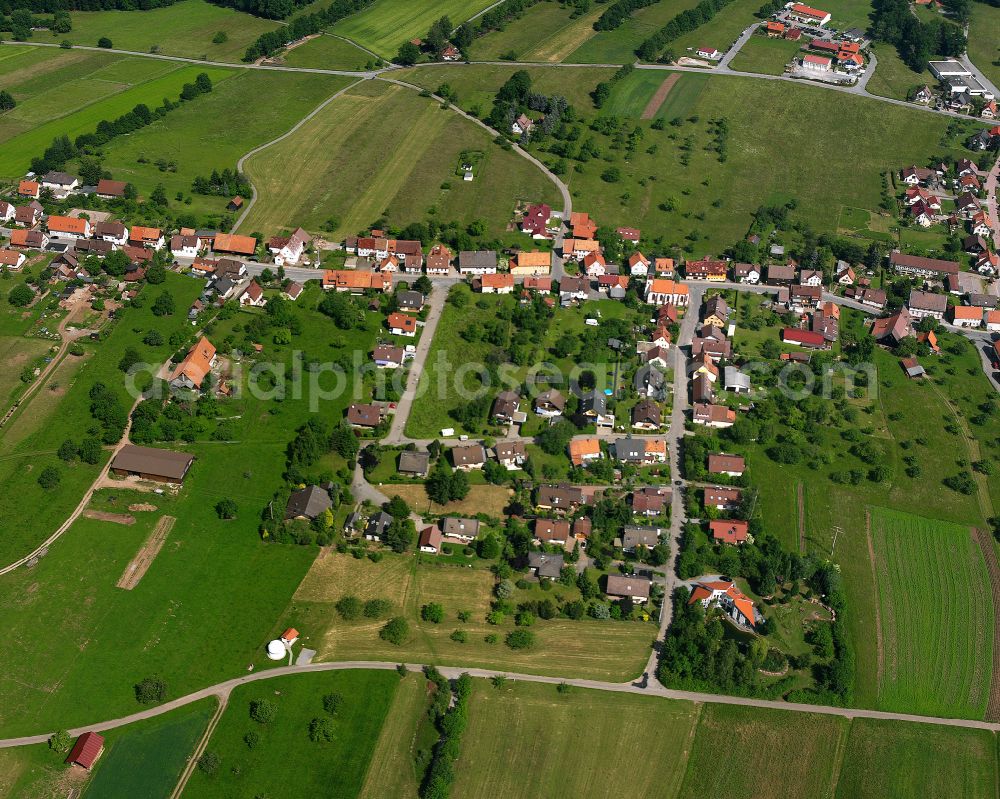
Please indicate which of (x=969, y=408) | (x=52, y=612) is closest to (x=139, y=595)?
(x=52, y=612)

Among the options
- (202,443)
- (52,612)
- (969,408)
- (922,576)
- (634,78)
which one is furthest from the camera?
(634,78)

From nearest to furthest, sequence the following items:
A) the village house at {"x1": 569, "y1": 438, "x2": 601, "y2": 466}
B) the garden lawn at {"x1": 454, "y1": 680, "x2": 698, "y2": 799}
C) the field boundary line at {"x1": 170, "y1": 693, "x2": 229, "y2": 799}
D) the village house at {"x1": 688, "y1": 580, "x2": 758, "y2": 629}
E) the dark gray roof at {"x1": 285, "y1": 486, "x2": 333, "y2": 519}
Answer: the field boundary line at {"x1": 170, "y1": 693, "x2": 229, "y2": 799} < the garden lawn at {"x1": 454, "y1": 680, "x2": 698, "y2": 799} < the village house at {"x1": 688, "y1": 580, "x2": 758, "y2": 629} < the dark gray roof at {"x1": 285, "y1": 486, "x2": 333, "y2": 519} < the village house at {"x1": 569, "y1": 438, "x2": 601, "y2": 466}

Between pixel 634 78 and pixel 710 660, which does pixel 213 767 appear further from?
pixel 634 78

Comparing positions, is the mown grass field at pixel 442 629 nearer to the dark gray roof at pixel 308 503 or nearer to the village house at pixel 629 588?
the village house at pixel 629 588

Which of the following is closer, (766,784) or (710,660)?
(766,784)

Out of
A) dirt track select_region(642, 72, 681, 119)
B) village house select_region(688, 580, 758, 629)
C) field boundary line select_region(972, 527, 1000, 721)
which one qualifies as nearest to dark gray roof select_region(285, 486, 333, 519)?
village house select_region(688, 580, 758, 629)

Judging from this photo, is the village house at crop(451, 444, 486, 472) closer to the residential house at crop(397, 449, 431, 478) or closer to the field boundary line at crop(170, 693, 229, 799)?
the residential house at crop(397, 449, 431, 478)

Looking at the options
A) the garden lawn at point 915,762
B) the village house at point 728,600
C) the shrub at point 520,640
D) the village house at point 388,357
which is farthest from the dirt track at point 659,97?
the garden lawn at point 915,762
